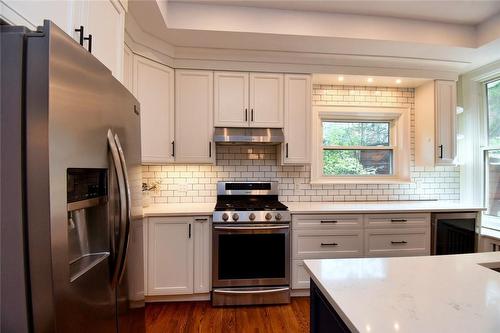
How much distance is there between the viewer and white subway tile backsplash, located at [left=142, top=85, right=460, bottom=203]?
111 inches

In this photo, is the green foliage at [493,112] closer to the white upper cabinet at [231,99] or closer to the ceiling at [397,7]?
the ceiling at [397,7]

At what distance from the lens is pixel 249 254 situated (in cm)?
232

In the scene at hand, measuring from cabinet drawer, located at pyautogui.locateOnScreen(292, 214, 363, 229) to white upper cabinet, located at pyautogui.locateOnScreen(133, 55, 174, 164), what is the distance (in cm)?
148

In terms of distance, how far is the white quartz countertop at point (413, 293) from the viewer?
697mm

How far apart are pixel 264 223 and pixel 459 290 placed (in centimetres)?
159

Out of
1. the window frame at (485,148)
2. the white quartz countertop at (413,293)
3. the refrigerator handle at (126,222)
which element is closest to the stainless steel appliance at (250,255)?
the white quartz countertop at (413,293)

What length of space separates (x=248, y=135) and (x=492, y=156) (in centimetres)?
295

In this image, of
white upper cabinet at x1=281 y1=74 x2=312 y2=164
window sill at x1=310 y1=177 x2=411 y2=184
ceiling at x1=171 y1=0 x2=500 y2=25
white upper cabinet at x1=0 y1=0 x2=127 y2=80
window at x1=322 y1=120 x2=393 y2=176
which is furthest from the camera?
→ window at x1=322 y1=120 x2=393 y2=176

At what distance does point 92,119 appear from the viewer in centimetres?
80

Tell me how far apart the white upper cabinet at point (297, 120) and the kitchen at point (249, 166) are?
17 millimetres

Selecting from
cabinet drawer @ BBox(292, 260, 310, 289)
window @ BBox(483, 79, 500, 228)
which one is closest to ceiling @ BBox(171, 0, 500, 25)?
window @ BBox(483, 79, 500, 228)

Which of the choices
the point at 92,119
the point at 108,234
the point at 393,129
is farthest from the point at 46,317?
the point at 393,129

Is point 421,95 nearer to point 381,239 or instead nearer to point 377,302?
point 381,239

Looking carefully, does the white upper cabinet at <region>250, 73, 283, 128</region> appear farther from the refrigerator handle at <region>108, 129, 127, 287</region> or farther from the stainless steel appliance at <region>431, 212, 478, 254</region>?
the stainless steel appliance at <region>431, 212, 478, 254</region>
